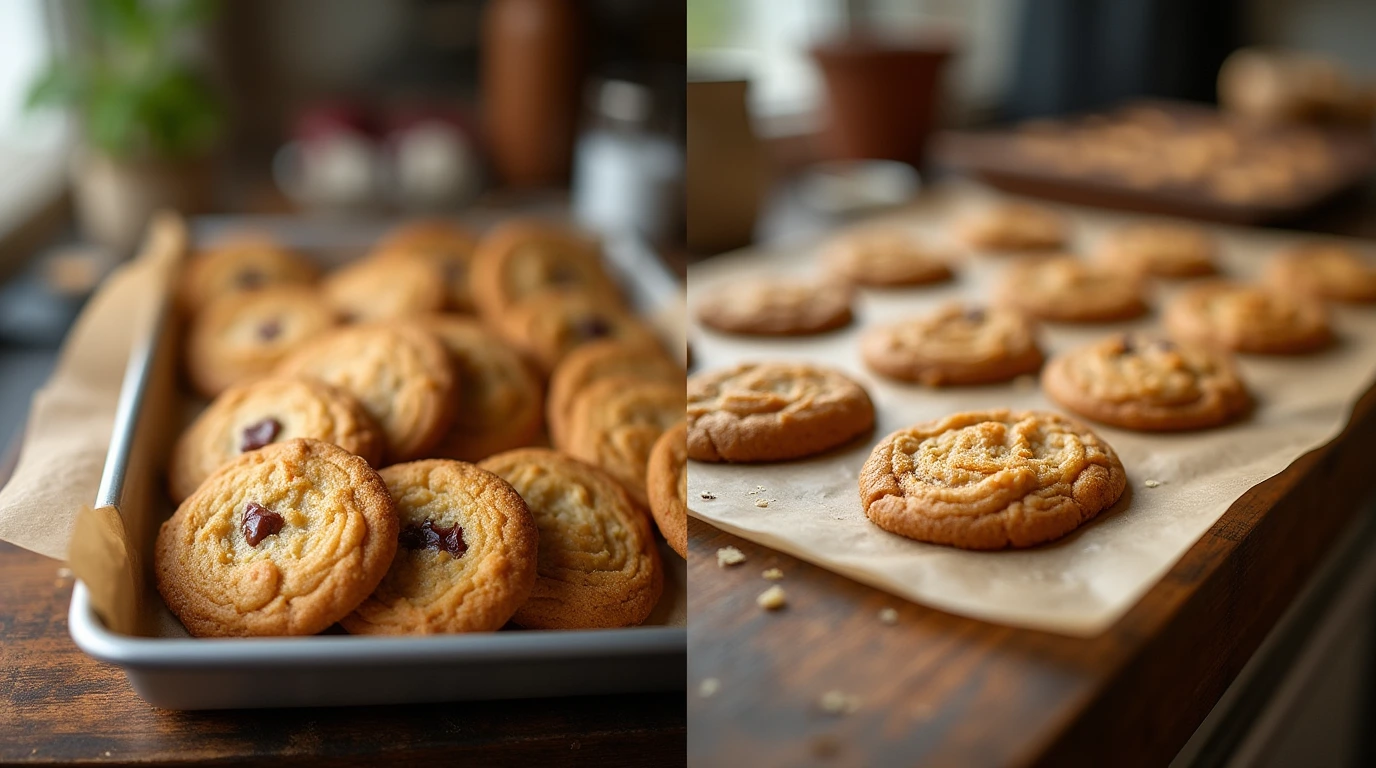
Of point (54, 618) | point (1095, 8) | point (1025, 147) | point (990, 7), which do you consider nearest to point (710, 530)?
point (54, 618)

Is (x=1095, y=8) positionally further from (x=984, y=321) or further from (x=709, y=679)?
(x=709, y=679)

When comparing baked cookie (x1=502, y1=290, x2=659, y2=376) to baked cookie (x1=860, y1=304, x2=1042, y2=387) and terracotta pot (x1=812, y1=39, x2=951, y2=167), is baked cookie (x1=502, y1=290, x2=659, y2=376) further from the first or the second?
terracotta pot (x1=812, y1=39, x2=951, y2=167)

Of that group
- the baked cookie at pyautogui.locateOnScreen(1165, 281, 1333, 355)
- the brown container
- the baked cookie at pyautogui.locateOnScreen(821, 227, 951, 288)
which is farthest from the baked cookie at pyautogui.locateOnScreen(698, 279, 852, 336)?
the brown container

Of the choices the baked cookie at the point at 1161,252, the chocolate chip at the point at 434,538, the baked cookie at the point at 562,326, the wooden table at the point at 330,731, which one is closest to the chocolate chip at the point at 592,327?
the baked cookie at the point at 562,326

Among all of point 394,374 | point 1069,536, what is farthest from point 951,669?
point 394,374

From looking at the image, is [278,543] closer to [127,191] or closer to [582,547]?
[582,547]

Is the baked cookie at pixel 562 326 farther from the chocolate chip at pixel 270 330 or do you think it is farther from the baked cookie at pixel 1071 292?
the baked cookie at pixel 1071 292
